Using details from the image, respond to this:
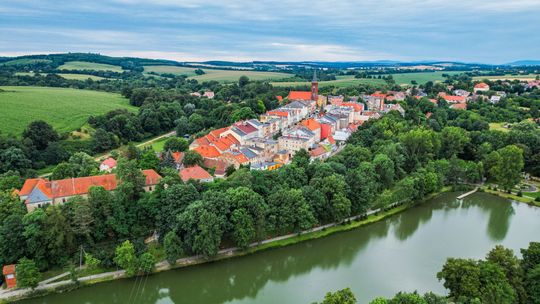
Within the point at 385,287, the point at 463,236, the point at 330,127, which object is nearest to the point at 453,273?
the point at 385,287

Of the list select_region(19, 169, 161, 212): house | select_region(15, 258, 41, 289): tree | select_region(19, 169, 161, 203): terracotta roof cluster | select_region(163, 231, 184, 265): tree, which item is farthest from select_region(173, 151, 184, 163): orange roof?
select_region(15, 258, 41, 289): tree

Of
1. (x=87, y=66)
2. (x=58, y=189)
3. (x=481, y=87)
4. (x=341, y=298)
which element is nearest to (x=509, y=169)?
(x=341, y=298)

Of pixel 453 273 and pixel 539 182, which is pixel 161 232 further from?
pixel 539 182

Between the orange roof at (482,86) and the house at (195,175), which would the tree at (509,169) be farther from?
the orange roof at (482,86)

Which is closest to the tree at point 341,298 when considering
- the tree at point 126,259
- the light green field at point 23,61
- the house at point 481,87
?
the tree at point 126,259

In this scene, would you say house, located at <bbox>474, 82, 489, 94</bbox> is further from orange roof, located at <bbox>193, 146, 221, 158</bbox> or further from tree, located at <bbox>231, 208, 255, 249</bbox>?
tree, located at <bbox>231, 208, 255, 249</bbox>

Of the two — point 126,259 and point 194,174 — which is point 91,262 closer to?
point 126,259
